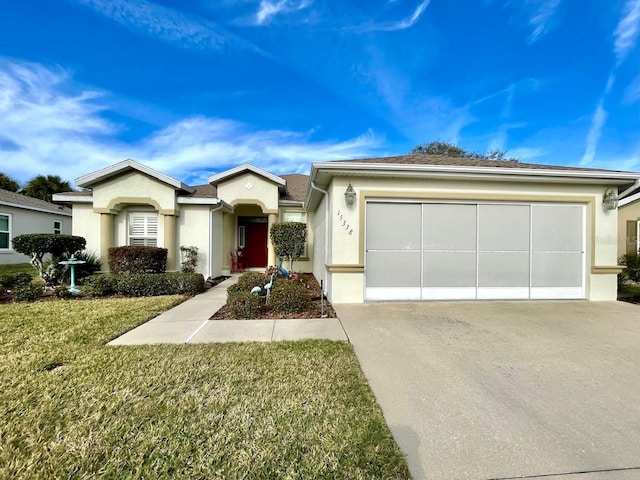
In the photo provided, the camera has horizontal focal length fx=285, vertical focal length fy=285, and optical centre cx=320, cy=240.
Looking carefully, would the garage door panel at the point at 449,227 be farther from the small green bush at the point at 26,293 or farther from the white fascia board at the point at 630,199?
the small green bush at the point at 26,293

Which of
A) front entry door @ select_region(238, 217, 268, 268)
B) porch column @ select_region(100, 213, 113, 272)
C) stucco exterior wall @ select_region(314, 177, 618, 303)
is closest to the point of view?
stucco exterior wall @ select_region(314, 177, 618, 303)

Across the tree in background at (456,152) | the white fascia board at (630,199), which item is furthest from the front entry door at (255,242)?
the tree in background at (456,152)

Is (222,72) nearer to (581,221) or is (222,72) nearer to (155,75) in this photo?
(155,75)

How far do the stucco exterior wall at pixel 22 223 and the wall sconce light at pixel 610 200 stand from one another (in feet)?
74.8

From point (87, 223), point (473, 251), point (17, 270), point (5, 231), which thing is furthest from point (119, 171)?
point (473, 251)

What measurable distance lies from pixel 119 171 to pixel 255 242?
6.56 m

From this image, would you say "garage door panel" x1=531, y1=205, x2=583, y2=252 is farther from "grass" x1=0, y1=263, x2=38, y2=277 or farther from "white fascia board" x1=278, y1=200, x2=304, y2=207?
"grass" x1=0, y1=263, x2=38, y2=277

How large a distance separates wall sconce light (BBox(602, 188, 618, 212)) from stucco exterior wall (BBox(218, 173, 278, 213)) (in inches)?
418

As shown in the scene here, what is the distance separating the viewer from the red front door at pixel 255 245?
14750 millimetres

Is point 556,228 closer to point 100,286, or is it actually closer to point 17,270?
point 100,286

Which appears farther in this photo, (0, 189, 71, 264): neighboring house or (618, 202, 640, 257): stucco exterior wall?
(0, 189, 71, 264): neighboring house

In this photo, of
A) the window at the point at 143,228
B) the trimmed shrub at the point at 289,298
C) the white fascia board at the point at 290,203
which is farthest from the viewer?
the white fascia board at the point at 290,203

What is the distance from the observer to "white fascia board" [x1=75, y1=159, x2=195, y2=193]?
32.1ft

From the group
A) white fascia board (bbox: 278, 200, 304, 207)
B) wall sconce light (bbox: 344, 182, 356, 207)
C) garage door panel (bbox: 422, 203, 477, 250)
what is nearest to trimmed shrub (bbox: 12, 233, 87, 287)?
white fascia board (bbox: 278, 200, 304, 207)
